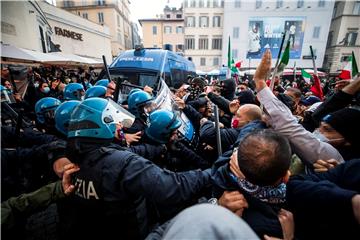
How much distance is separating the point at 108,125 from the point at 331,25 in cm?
4775

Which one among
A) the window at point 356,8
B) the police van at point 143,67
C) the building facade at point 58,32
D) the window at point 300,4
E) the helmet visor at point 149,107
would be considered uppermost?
the window at point 300,4

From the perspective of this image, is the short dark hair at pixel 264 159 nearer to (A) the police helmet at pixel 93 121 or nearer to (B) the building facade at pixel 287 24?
(A) the police helmet at pixel 93 121

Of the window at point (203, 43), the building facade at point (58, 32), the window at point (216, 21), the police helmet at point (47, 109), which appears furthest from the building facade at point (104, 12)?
the police helmet at point (47, 109)

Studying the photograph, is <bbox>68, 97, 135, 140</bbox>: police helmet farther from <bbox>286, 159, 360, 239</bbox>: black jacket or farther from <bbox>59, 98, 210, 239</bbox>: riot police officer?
<bbox>286, 159, 360, 239</bbox>: black jacket

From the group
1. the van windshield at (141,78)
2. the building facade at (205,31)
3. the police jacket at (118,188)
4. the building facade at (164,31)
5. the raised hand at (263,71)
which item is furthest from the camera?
the building facade at (164,31)

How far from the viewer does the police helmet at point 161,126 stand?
241 cm

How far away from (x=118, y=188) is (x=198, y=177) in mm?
600

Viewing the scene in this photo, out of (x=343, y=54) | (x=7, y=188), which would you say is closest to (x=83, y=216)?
(x=7, y=188)

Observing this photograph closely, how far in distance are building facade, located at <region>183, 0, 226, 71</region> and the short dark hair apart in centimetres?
3889

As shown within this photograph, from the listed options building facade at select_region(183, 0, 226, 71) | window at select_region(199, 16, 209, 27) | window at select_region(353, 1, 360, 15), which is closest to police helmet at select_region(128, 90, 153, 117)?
building facade at select_region(183, 0, 226, 71)

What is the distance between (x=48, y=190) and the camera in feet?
6.24

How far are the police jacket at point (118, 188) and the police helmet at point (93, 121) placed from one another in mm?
80

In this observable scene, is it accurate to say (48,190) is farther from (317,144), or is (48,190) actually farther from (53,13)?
(53,13)

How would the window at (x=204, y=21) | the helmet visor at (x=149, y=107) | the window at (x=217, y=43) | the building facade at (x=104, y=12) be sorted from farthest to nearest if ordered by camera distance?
the window at (x=217, y=43)
the building facade at (x=104, y=12)
the window at (x=204, y=21)
the helmet visor at (x=149, y=107)
